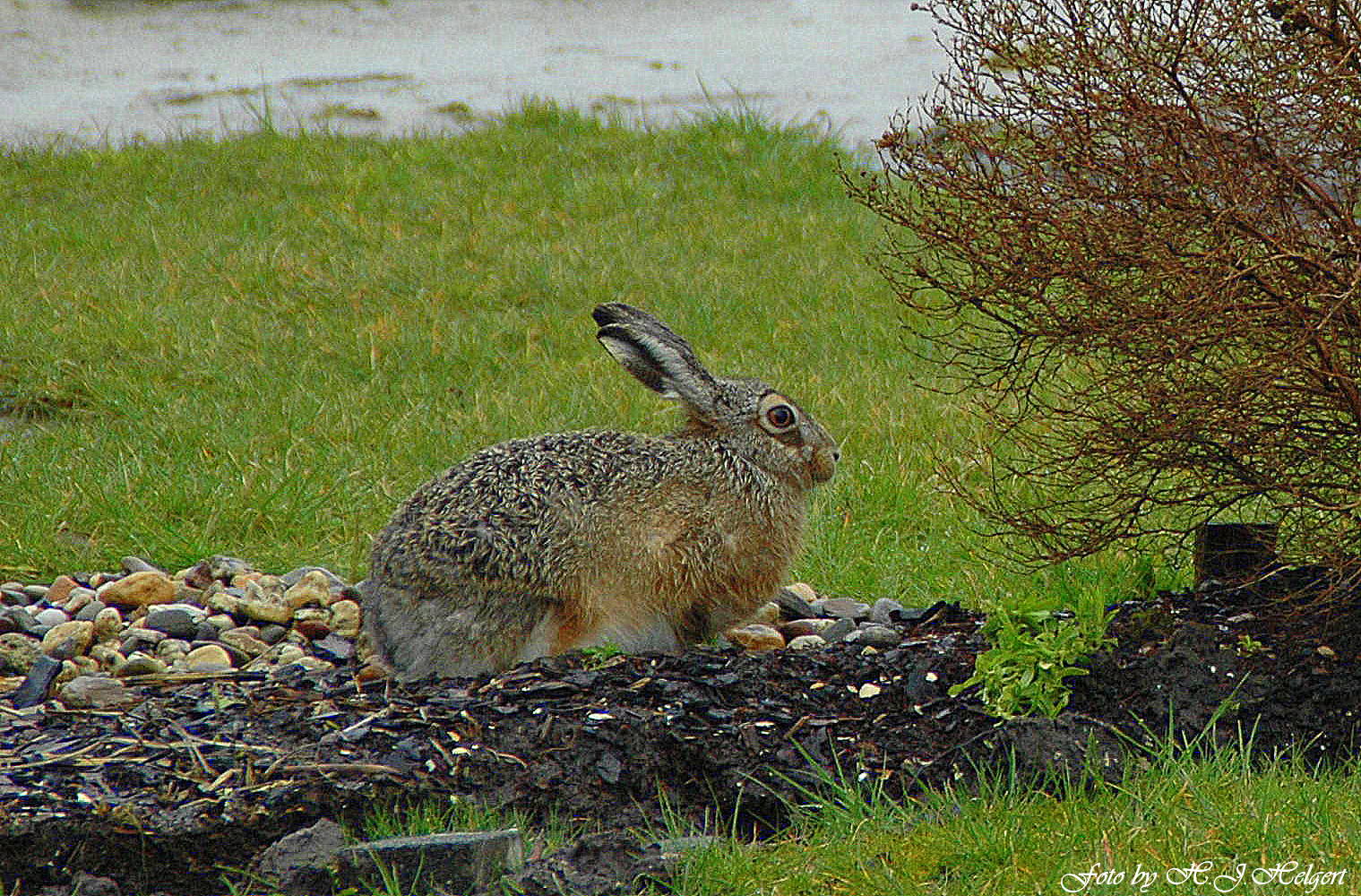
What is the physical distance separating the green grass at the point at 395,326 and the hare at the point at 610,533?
95 centimetres

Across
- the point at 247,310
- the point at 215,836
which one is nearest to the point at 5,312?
the point at 247,310

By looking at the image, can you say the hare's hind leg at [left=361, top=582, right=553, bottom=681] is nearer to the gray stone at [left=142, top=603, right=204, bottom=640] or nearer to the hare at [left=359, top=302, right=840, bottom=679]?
the hare at [left=359, top=302, right=840, bottom=679]

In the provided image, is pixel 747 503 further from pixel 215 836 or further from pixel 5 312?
pixel 5 312

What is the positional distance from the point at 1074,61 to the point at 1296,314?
0.93 metres

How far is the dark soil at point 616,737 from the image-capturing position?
4156 millimetres

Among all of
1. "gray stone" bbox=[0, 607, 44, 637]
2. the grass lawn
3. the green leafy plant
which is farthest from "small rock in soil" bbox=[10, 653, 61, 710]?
the green leafy plant

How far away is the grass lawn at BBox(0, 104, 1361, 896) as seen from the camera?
409cm

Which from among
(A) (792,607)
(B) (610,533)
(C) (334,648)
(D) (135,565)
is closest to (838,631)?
(A) (792,607)

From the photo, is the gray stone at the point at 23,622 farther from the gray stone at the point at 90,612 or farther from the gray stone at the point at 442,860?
the gray stone at the point at 442,860

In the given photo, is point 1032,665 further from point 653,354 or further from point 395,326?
point 395,326

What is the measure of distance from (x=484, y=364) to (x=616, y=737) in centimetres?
526

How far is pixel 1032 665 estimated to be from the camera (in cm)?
486

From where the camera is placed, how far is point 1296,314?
4.61m

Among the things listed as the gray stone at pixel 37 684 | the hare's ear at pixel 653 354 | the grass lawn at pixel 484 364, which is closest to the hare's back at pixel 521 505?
the hare's ear at pixel 653 354
